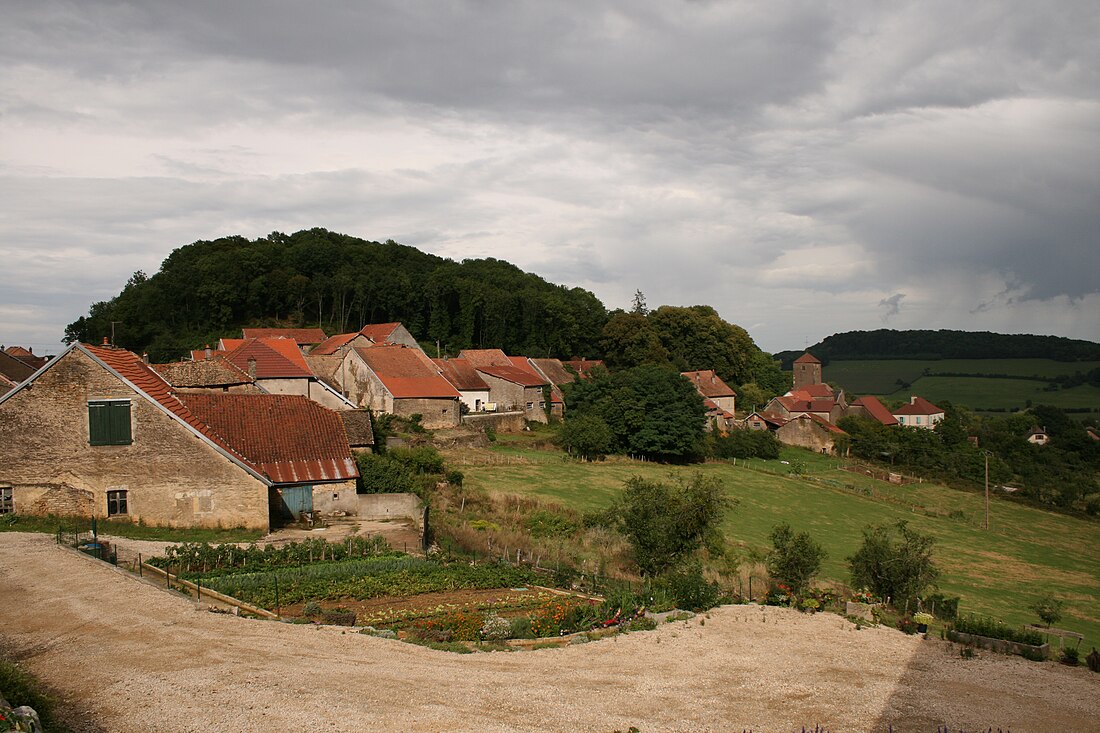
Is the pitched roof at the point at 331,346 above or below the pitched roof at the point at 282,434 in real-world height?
above

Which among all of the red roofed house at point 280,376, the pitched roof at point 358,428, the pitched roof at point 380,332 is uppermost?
the pitched roof at point 380,332

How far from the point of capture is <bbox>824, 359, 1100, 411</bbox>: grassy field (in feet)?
450

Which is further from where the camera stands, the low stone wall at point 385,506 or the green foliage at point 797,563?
the low stone wall at point 385,506

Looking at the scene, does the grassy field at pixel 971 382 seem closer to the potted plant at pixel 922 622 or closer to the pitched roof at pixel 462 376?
the pitched roof at pixel 462 376

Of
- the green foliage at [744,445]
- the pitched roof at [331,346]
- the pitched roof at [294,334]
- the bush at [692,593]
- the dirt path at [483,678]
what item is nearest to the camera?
the dirt path at [483,678]

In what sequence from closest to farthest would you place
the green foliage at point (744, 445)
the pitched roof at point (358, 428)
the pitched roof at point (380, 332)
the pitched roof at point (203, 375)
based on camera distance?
the pitched roof at point (358, 428), the pitched roof at point (203, 375), the green foliage at point (744, 445), the pitched roof at point (380, 332)

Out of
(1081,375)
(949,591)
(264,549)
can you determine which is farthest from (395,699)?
(1081,375)

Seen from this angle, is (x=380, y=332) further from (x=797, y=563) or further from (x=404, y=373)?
(x=797, y=563)

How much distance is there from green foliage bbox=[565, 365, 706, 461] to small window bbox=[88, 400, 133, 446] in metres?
38.1

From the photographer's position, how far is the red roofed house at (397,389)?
184 feet

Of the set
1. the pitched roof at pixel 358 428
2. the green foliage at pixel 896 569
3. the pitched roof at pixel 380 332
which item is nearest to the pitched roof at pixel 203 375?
the pitched roof at pixel 358 428

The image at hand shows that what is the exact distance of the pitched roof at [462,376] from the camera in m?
65.8

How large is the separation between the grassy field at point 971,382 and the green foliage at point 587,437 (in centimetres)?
10062

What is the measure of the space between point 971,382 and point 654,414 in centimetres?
12107
